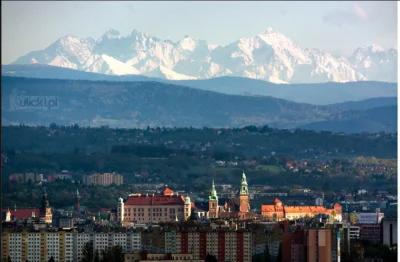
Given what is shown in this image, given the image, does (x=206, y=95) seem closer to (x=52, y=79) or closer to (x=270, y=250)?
(x=52, y=79)

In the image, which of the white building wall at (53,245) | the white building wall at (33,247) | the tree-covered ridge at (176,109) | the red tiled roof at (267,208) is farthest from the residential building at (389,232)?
the tree-covered ridge at (176,109)

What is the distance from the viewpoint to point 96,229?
2952 cm

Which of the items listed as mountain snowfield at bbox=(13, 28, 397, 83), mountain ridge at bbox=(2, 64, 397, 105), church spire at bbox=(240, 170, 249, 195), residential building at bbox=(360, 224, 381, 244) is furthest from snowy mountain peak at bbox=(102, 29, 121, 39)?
residential building at bbox=(360, 224, 381, 244)

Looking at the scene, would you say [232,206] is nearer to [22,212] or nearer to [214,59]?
[22,212]

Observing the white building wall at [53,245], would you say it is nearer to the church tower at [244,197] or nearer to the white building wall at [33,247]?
the white building wall at [33,247]

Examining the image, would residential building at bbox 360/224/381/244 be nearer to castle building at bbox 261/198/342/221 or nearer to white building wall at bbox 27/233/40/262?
white building wall at bbox 27/233/40/262

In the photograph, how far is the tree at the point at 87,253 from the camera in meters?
23.7

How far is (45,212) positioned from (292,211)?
658 centimetres

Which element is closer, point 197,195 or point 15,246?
point 15,246

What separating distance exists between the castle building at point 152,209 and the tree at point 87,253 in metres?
12.2

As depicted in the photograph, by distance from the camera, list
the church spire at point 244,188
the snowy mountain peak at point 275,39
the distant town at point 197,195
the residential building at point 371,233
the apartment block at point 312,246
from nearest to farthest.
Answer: the apartment block at point 312,246 → the distant town at point 197,195 → the residential building at point 371,233 → the church spire at point 244,188 → the snowy mountain peak at point 275,39

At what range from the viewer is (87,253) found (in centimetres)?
2423

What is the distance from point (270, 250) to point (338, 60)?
28747mm

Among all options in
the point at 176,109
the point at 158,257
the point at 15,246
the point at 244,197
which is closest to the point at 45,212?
the point at 244,197
